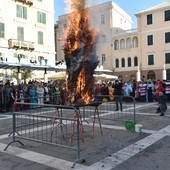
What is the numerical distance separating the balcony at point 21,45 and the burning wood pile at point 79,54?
25.0 meters

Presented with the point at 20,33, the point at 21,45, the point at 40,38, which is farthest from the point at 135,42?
the point at 21,45

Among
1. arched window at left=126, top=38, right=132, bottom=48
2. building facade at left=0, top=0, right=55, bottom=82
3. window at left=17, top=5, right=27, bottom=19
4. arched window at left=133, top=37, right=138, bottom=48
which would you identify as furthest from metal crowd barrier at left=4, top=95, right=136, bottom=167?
arched window at left=126, top=38, right=132, bottom=48

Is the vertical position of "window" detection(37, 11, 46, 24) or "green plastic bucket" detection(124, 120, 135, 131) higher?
"window" detection(37, 11, 46, 24)

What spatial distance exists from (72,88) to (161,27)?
42.4 meters

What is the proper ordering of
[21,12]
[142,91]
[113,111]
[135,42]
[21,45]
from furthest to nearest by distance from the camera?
[135,42]
[21,12]
[21,45]
[142,91]
[113,111]

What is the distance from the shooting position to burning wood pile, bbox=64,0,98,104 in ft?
27.2

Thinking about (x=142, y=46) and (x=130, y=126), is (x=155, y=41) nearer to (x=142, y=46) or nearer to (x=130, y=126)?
(x=142, y=46)

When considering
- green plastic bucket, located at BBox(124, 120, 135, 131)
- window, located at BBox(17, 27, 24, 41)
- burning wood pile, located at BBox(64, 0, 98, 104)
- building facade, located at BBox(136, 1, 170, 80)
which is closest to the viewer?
burning wood pile, located at BBox(64, 0, 98, 104)

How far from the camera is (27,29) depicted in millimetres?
34875

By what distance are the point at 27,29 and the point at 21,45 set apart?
3.10 metres

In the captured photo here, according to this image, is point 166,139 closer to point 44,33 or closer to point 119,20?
point 44,33

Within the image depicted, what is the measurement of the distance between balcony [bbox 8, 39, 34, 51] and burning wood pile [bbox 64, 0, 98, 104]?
25.0 meters

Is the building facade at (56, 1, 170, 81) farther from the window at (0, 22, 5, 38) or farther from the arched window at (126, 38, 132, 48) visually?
the window at (0, 22, 5, 38)

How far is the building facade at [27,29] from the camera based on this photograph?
105 ft
